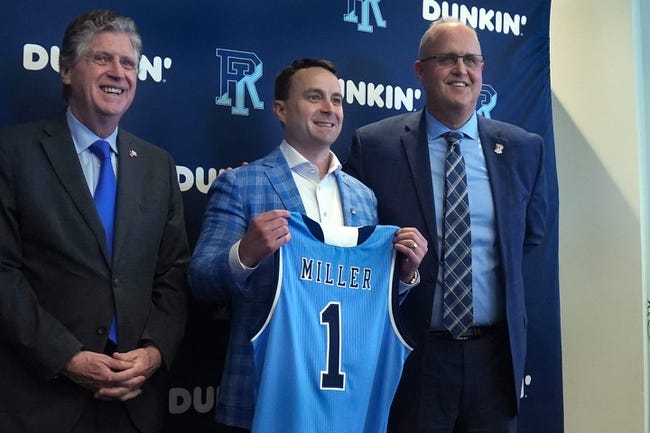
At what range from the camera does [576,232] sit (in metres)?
3.80

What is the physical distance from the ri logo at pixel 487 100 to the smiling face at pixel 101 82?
176 centimetres

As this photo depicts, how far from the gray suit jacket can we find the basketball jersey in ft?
1.20

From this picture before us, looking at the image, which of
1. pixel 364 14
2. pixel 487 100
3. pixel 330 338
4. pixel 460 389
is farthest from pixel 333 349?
pixel 487 100

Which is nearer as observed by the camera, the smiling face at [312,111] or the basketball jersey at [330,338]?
the basketball jersey at [330,338]

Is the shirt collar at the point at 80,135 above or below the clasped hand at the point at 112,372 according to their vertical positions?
above

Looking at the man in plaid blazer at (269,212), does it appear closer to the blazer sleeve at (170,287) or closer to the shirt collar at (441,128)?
the blazer sleeve at (170,287)

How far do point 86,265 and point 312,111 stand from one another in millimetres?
840

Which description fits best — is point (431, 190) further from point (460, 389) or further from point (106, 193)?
point (106, 193)

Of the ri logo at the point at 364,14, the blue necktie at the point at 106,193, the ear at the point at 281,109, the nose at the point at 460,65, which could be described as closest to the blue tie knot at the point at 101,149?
the blue necktie at the point at 106,193

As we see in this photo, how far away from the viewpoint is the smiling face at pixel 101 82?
7.10 feet

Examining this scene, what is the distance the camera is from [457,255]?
2400 millimetres

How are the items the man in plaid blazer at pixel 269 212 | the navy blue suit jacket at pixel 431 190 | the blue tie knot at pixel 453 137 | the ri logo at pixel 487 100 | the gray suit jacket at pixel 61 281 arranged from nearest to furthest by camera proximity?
1. the gray suit jacket at pixel 61 281
2. the man in plaid blazer at pixel 269 212
3. the navy blue suit jacket at pixel 431 190
4. the blue tie knot at pixel 453 137
5. the ri logo at pixel 487 100

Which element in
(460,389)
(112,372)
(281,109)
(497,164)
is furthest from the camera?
(497,164)

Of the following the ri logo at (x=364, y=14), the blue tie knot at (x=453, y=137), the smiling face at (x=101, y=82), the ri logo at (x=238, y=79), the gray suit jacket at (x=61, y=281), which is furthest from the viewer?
the ri logo at (x=364, y=14)
